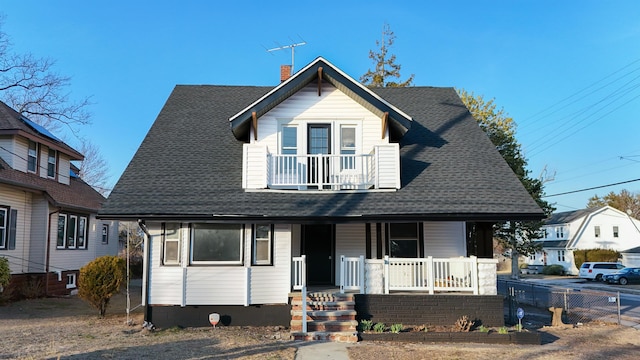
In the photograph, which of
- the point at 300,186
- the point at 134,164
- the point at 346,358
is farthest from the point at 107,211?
the point at 346,358

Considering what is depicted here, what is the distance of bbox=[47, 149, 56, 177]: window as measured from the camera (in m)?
20.3

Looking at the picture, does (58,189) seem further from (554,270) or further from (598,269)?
(554,270)

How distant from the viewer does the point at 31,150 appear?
744 inches

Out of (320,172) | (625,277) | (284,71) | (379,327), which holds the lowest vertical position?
(625,277)

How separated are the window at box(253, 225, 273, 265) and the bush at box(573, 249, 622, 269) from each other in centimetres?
4422

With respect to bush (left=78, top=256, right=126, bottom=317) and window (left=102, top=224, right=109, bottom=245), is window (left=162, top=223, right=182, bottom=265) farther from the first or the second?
window (left=102, top=224, right=109, bottom=245)

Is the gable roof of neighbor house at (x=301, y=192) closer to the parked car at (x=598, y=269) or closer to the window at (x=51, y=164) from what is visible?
the window at (x=51, y=164)

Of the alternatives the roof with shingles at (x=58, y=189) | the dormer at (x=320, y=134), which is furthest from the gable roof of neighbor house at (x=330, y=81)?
the roof with shingles at (x=58, y=189)

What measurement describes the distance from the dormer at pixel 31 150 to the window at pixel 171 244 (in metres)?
9.30

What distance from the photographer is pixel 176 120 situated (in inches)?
625

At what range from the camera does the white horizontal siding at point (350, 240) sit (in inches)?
535

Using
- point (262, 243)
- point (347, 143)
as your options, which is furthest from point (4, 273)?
point (347, 143)

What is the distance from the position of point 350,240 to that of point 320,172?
2334mm

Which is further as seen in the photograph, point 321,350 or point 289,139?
point 289,139
